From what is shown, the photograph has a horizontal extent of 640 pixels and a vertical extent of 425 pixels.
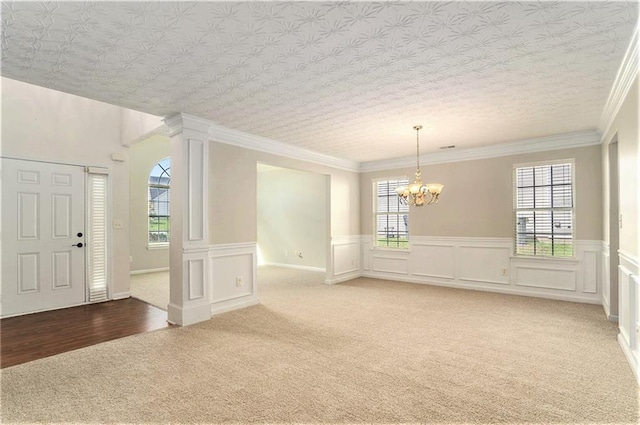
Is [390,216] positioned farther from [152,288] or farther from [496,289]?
[152,288]

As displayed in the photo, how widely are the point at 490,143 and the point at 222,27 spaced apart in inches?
185

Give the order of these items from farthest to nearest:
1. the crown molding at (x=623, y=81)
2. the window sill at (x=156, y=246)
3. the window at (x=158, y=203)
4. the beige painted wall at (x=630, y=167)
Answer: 1. the window at (x=158, y=203)
2. the window sill at (x=156, y=246)
3. the beige painted wall at (x=630, y=167)
4. the crown molding at (x=623, y=81)

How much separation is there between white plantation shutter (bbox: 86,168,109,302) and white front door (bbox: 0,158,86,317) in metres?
0.11

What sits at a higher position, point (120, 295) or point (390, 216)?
point (390, 216)

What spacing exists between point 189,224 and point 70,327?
5.89ft

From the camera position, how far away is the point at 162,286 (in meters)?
6.21

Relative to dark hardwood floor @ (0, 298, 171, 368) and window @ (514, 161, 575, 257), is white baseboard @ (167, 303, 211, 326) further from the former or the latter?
window @ (514, 161, 575, 257)

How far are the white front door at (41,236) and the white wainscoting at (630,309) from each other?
21.0ft

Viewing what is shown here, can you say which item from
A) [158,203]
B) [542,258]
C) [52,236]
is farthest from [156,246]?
[542,258]

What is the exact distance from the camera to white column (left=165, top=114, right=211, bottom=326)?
395 cm

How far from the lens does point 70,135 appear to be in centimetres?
482

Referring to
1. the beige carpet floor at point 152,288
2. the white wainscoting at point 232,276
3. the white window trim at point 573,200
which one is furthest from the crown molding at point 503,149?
the beige carpet floor at point 152,288

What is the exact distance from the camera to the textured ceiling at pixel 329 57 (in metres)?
1.96

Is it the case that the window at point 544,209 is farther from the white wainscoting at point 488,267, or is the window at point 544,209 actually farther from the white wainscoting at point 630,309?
the white wainscoting at point 630,309
